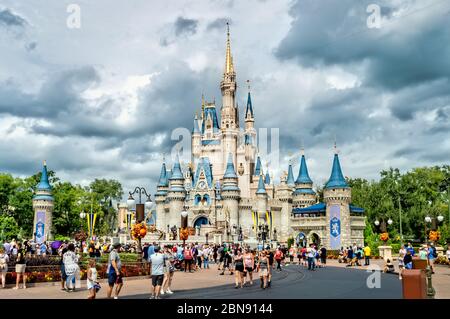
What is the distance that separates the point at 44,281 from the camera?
18.6m

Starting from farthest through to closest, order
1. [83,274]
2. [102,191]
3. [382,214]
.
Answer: [102,191] < [382,214] < [83,274]

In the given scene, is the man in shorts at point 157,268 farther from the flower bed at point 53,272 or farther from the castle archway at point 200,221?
the castle archway at point 200,221

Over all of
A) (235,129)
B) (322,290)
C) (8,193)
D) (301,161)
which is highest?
(235,129)

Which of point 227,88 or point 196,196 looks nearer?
point 196,196

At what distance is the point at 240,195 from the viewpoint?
88.1m

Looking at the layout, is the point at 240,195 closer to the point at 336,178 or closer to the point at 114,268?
the point at 336,178

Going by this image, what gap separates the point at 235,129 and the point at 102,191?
98.3ft

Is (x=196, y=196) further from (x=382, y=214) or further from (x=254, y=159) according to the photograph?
(x=382, y=214)

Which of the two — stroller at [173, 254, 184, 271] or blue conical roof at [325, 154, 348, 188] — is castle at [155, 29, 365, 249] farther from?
stroller at [173, 254, 184, 271]

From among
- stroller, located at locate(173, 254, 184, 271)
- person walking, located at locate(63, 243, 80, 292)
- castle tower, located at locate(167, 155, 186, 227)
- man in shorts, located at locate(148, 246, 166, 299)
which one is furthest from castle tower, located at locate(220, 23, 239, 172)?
man in shorts, located at locate(148, 246, 166, 299)

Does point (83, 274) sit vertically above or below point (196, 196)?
below

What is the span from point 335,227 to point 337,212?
1.73 metres
